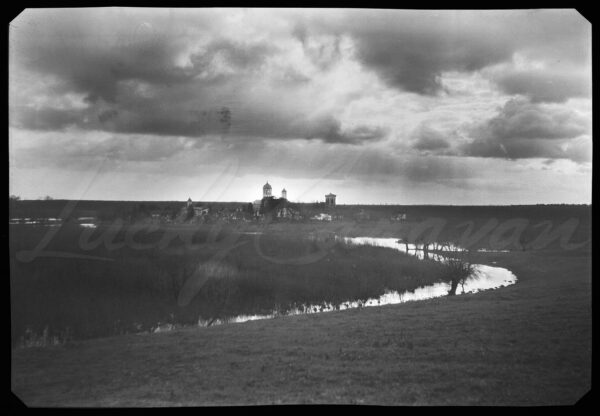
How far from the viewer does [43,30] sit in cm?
1825

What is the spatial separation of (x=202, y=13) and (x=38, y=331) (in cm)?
1705

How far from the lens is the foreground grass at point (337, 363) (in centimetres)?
1190

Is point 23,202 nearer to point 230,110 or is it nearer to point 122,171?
point 122,171

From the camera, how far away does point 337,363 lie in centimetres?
1342

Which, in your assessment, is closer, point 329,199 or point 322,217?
point 329,199

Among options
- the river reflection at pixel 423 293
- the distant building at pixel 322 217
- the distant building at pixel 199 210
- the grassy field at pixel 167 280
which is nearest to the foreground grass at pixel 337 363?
the grassy field at pixel 167 280

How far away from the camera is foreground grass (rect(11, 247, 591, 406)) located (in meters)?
11.9

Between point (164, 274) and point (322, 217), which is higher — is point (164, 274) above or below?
below

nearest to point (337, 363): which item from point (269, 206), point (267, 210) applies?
point (269, 206)

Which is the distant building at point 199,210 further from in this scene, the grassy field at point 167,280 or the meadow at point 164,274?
the meadow at point 164,274

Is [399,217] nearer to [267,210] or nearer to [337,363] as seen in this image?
[267,210]

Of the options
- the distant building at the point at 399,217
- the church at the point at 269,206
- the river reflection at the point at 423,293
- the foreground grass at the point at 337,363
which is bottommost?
the river reflection at the point at 423,293

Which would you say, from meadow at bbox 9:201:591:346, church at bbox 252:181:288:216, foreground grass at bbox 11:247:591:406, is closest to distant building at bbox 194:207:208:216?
meadow at bbox 9:201:591:346

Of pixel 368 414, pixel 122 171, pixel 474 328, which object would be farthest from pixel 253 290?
pixel 368 414
